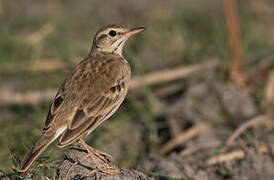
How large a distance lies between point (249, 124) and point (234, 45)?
155 cm

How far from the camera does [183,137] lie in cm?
629

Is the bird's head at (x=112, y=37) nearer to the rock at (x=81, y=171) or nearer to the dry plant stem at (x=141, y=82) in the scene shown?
the rock at (x=81, y=171)

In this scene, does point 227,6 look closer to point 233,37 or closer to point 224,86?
point 233,37

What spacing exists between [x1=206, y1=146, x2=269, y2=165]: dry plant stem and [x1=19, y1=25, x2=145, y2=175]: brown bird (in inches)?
56.6

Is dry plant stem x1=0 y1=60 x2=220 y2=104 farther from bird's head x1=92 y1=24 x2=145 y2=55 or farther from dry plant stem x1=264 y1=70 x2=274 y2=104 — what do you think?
bird's head x1=92 y1=24 x2=145 y2=55

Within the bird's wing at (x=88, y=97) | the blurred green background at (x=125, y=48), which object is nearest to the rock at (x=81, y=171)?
the bird's wing at (x=88, y=97)

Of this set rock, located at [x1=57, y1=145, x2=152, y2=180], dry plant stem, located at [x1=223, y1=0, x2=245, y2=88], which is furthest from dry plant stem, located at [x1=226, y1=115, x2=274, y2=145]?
rock, located at [x1=57, y1=145, x2=152, y2=180]

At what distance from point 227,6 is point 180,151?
6.80 ft

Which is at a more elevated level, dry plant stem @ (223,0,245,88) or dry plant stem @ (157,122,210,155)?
dry plant stem @ (223,0,245,88)

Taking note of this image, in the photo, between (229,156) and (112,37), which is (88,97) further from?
(229,156)

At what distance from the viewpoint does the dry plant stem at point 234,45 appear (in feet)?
22.8

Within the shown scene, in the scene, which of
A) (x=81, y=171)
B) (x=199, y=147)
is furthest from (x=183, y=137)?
(x=81, y=171)

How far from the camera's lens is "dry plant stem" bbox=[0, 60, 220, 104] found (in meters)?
7.01

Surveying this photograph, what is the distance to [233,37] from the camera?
276 inches
